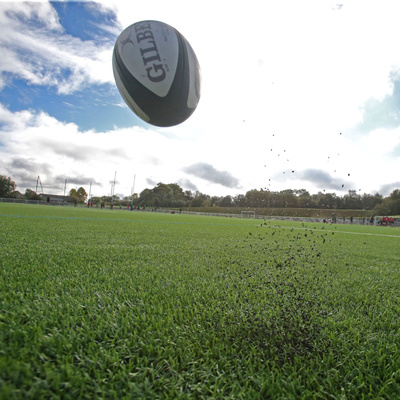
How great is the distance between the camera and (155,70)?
4.18 metres

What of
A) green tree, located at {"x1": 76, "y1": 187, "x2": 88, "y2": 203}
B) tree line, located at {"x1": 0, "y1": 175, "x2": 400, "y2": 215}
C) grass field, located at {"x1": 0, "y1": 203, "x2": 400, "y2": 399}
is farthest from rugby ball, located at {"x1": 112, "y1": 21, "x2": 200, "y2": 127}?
green tree, located at {"x1": 76, "y1": 187, "x2": 88, "y2": 203}

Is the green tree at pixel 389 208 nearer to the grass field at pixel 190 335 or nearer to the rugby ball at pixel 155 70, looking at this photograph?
the rugby ball at pixel 155 70

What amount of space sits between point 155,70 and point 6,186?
81.2 metres

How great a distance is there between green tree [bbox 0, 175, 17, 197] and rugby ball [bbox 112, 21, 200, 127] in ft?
260

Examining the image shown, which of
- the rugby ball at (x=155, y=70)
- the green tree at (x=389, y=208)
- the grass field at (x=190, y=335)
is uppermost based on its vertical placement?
the green tree at (x=389, y=208)

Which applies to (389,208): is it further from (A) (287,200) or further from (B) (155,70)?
(B) (155,70)

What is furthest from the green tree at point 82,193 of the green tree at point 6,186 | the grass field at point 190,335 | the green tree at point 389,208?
the grass field at point 190,335

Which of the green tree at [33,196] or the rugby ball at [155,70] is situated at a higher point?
the rugby ball at [155,70]

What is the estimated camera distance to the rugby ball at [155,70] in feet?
13.8

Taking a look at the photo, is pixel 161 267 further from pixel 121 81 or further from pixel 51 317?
pixel 121 81

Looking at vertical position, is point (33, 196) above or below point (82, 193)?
below

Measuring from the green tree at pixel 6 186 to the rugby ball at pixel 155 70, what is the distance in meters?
79.2

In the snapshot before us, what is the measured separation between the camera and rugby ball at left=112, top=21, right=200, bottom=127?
13.8ft

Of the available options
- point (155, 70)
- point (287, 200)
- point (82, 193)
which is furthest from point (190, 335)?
point (82, 193)
